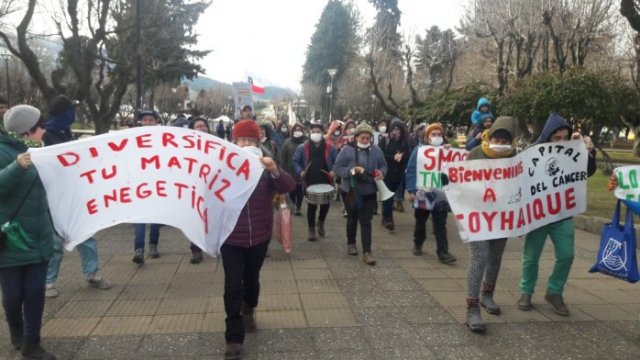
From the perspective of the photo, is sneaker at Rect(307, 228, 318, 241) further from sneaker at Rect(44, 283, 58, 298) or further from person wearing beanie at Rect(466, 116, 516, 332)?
sneaker at Rect(44, 283, 58, 298)

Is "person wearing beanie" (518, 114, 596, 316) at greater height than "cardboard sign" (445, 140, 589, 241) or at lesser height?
lesser

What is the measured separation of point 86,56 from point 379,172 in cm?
1456

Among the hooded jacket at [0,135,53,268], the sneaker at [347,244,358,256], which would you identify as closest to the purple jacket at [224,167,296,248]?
the hooded jacket at [0,135,53,268]

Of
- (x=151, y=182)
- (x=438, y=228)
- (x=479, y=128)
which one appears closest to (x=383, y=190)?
(x=438, y=228)

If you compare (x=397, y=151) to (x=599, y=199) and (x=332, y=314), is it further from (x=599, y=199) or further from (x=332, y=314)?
(x=599, y=199)

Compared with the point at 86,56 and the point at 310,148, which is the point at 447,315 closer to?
the point at 310,148

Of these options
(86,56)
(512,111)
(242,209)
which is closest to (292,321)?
(242,209)

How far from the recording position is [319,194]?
7.41 m

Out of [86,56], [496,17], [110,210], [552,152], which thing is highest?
[496,17]

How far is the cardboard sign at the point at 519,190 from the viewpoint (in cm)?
445

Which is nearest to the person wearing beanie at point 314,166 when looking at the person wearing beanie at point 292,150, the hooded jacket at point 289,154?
the person wearing beanie at point 292,150

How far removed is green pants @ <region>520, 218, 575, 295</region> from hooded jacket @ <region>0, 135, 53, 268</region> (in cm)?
422

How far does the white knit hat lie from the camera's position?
3695 millimetres

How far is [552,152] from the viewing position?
Result: 4.82 m
